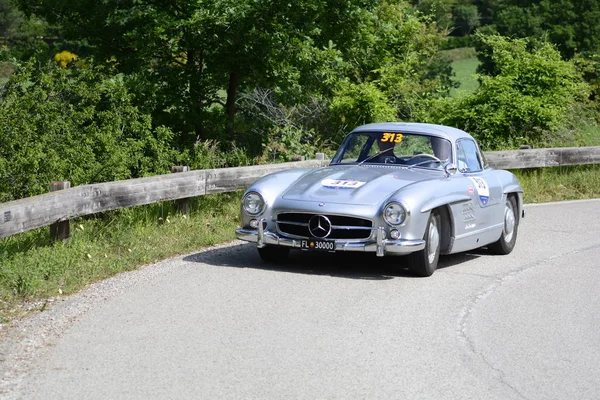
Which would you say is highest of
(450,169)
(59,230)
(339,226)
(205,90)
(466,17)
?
(466,17)

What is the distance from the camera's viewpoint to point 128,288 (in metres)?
9.20

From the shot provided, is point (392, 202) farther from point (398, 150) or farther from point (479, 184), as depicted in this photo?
point (479, 184)

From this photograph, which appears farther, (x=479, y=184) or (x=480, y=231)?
(x=479, y=184)

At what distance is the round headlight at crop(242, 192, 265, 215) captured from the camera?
10.5 meters

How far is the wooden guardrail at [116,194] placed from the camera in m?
9.09

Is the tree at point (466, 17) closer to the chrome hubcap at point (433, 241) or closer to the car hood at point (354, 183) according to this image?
the car hood at point (354, 183)

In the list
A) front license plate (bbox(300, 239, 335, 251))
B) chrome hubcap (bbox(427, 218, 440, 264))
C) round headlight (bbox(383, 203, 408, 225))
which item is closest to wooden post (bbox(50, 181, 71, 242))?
front license plate (bbox(300, 239, 335, 251))

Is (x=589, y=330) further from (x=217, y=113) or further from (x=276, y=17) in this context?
(x=217, y=113)

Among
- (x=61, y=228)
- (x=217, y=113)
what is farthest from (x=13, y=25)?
(x=61, y=228)

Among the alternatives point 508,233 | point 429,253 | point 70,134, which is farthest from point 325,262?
point 70,134

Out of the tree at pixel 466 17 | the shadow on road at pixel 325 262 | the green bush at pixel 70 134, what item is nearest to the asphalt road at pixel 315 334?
the shadow on road at pixel 325 262

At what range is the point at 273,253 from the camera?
1080cm

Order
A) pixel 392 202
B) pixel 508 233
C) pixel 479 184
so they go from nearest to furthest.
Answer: pixel 392 202, pixel 479 184, pixel 508 233

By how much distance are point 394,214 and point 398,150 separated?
186 centimetres
